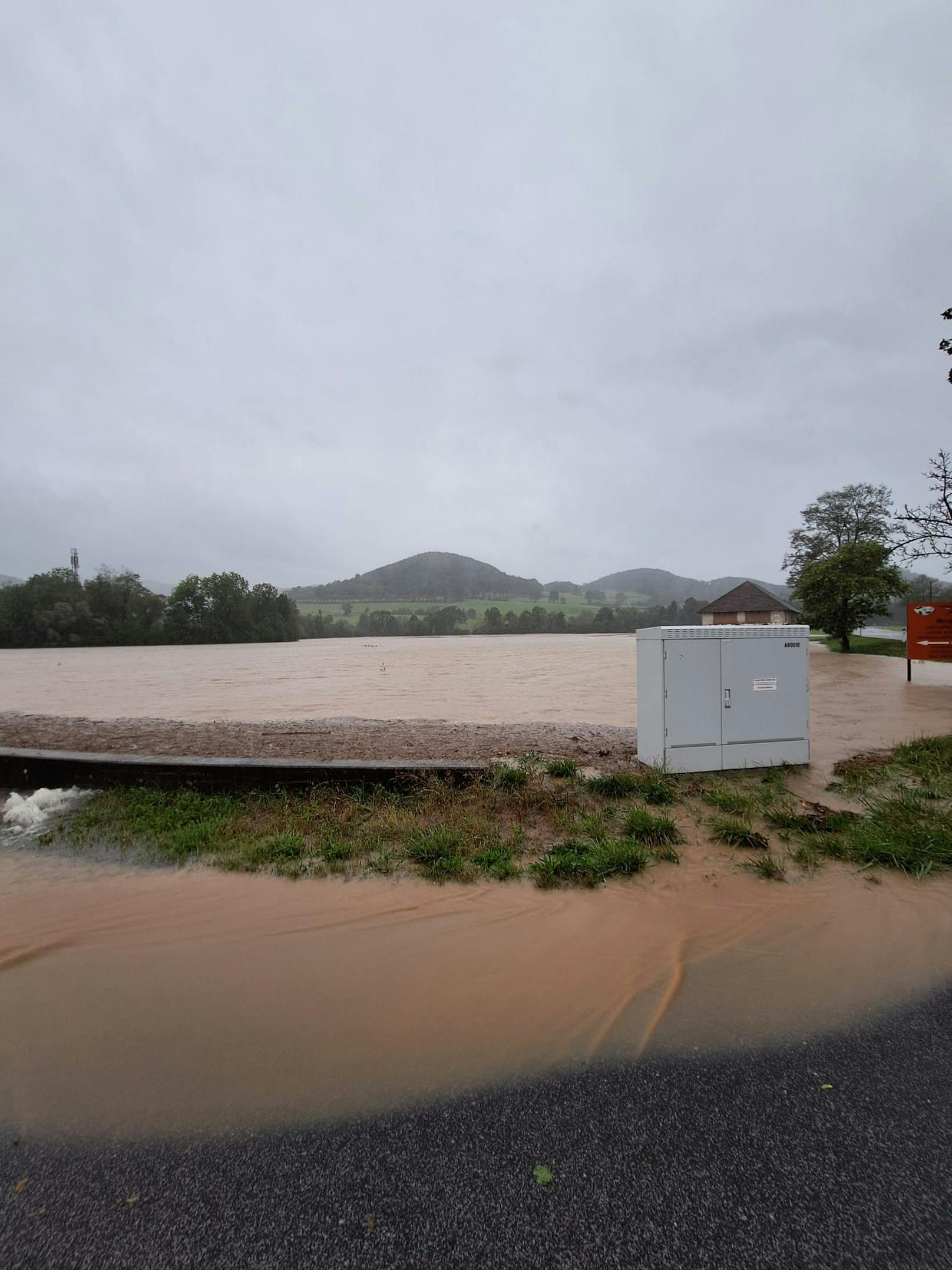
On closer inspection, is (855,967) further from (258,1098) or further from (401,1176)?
(258,1098)

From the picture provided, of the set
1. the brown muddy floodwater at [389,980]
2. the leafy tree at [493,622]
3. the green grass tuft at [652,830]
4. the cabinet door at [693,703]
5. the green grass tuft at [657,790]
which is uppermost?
the leafy tree at [493,622]

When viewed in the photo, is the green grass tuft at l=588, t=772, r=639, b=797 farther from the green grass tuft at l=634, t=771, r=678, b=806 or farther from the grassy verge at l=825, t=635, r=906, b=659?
the grassy verge at l=825, t=635, r=906, b=659

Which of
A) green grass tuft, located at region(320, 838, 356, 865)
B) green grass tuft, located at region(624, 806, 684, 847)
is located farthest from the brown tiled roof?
green grass tuft, located at region(320, 838, 356, 865)

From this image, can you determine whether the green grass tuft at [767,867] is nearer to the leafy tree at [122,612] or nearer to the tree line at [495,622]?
the leafy tree at [122,612]

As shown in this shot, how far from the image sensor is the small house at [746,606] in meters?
A: 55.8

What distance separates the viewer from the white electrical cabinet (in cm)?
564

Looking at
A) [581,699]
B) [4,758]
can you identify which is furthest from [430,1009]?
[581,699]

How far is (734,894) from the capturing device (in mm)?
3738

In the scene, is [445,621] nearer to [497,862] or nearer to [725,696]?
[725,696]

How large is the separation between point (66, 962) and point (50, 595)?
82.1m

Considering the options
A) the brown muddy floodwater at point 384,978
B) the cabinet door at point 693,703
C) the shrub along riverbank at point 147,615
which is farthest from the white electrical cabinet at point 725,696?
the shrub along riverbank at point 147,615

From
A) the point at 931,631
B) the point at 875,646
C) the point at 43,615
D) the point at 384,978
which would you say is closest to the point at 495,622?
the point at 43,615

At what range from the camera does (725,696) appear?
5785 millimetres

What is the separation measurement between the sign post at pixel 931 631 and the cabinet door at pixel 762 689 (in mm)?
12739
